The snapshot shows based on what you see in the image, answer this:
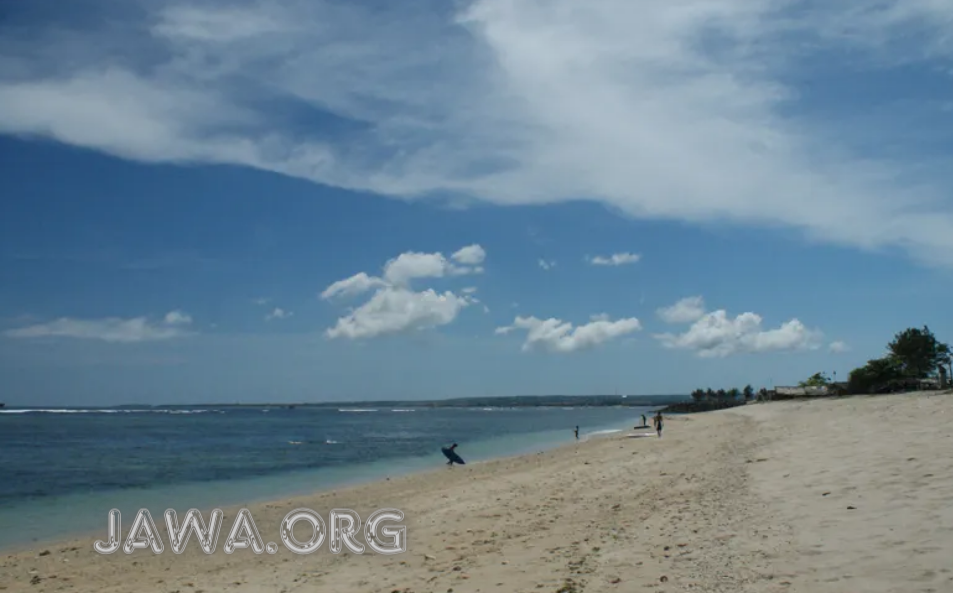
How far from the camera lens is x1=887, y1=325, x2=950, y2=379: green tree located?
73.5 meters

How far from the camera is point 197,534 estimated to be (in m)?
16.6

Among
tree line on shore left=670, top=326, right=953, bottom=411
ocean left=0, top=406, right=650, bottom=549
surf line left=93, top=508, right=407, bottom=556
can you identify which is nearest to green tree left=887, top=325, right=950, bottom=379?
tree line on shore left=670, top=326, right=953, bottom=411

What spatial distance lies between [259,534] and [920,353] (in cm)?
7858

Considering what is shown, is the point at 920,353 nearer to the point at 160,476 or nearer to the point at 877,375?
the point at 877,375

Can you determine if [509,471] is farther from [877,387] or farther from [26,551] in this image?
[877,387]

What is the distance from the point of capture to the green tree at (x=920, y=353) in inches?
2894

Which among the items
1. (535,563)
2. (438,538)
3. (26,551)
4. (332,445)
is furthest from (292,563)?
(332,445)

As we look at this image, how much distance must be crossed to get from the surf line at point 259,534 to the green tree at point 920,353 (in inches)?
2904

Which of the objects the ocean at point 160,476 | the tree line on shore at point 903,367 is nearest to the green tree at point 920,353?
the tree line on shore at point 903,367

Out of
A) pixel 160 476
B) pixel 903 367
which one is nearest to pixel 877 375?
pixel 903 367

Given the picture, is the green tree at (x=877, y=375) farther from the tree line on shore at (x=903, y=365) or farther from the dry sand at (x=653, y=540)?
the dry sand at (x=653, y=540)

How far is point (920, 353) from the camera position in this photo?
73875 mm

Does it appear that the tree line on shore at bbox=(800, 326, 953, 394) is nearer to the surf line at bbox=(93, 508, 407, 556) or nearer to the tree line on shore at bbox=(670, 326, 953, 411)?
the tree line on shore at bbox=(670, 326, 953, 411)

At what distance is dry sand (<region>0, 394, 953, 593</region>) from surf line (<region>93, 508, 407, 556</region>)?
0.30 m
